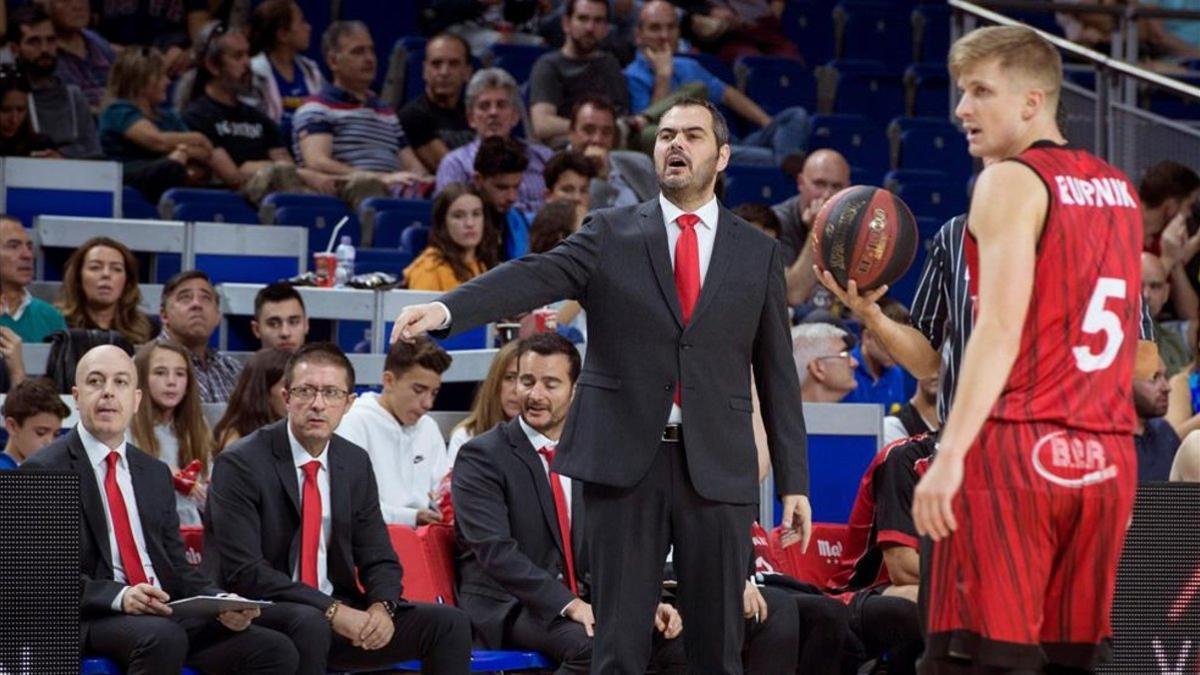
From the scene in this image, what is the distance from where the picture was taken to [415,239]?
10.3m

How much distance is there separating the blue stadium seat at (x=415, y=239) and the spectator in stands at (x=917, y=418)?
302cm

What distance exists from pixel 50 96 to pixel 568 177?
9.19 feet

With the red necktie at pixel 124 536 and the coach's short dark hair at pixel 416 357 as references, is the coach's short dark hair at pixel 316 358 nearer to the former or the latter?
the red necktie at pixel 124 536

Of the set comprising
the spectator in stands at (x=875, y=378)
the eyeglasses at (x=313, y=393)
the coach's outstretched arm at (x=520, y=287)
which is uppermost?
the coach's outstretched arm at (x=520, y=287)

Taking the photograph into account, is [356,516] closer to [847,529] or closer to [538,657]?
[538,657]

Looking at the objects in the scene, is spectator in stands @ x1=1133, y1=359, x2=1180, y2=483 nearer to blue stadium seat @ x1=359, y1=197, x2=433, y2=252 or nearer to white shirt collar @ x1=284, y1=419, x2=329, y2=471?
white shirt collar @ x1=284, y1=419, x2=329, y2=471

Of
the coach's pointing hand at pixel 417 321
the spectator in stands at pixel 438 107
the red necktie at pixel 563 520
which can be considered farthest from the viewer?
the spectator in stands at pixel 438 107

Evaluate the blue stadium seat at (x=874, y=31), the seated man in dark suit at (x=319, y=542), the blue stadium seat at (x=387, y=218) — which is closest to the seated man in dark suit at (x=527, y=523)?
the seated man in dark suit at (x=319, y=542)

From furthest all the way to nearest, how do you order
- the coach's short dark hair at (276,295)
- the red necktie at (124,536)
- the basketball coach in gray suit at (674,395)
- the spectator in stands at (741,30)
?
the spectator in stands at (741,30) → the coach's short dark hair at (276,295) → the red necktie at (124,536) → the basketball coach in gray suit at (674,395)

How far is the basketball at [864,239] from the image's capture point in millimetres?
5031

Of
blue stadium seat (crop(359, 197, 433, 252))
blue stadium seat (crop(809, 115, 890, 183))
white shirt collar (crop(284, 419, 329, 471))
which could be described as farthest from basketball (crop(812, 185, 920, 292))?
blue stadium seat (crop(809, 115, 890, 183))

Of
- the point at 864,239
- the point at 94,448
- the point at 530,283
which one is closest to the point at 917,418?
the point at 864,239

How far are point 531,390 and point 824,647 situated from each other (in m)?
1.42

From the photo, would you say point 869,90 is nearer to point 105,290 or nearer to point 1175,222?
point 1175,222
